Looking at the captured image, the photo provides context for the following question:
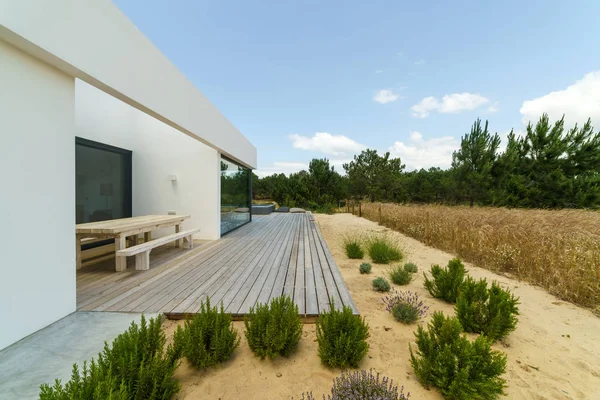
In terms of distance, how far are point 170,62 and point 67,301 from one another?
11.5 feet

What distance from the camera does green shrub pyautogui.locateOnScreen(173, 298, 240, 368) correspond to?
5.13 ft

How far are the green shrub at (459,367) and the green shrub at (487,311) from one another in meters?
0.73

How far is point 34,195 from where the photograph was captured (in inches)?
73.4

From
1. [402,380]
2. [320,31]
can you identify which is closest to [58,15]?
[402,380]

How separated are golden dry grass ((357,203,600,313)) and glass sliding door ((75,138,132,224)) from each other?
734 cm

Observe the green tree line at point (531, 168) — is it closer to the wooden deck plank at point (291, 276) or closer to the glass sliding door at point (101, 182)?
the wooden deck plank at point (291, 276)

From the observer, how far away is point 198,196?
18.1ft

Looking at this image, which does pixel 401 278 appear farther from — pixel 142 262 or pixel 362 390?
pixel 142 262

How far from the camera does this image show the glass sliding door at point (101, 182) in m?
4.11

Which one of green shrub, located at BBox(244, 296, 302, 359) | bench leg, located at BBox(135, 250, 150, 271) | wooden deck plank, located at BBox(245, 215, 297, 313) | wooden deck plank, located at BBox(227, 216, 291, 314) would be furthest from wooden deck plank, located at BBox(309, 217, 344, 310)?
bench leg, located at BBox(135, 250, 150, 271)

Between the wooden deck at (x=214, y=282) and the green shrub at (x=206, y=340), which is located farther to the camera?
the wooden deck at (x=214, y=282)

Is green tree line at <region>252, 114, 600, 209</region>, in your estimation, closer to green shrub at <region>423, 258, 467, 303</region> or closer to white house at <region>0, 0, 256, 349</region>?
green shrub at <region>423, 258, 467, 303</region>

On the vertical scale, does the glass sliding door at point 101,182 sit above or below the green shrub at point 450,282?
above

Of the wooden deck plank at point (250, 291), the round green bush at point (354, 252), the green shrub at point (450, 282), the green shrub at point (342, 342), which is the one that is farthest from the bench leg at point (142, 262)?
the green shrub at point (450, 282)
